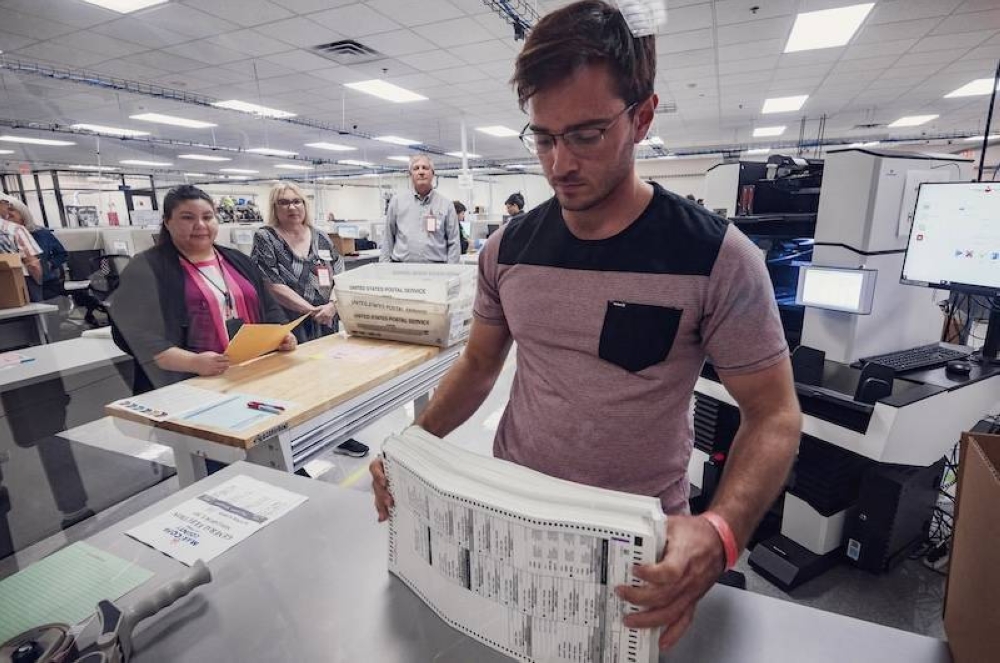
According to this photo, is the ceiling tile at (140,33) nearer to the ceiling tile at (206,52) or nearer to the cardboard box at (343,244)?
the ceiling tile at (206,52)

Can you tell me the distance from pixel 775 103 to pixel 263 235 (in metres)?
7.98

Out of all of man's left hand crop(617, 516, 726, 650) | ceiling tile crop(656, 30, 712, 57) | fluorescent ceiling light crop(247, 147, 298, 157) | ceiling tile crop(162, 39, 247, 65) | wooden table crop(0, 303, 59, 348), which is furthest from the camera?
fluorescent ceiling light crop(247, 147, 298, 157)

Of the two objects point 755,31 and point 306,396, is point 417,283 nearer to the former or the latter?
point 306,396

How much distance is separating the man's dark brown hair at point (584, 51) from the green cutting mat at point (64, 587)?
100 centimetres

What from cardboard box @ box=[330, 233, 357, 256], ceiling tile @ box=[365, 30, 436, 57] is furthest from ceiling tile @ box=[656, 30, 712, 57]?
cardboard box @ box=[330, 233, 357, 256]

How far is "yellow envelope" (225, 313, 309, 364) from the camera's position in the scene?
153 cm

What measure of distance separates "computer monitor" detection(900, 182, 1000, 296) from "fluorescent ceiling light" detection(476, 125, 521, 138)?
863 centimetres

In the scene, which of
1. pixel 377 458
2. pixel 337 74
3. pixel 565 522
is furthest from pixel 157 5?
pixel 565 522

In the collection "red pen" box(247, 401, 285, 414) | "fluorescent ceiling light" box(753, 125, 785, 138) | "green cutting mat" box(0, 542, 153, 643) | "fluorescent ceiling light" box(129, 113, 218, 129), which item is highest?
"fluorescent ceiling light" box(129, 113, 218, 129)

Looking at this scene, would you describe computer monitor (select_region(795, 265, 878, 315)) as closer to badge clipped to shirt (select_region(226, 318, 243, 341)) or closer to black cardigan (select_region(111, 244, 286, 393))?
badge clipped to shirt (select_region(226, 318, 243, 341))

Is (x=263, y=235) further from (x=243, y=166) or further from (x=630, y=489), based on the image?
(x=243, y=166)

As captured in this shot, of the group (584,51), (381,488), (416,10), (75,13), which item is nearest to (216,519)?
(381,488)

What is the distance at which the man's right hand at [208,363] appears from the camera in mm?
1585

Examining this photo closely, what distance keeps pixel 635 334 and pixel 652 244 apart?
0.16m
